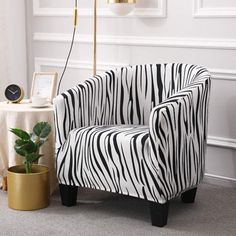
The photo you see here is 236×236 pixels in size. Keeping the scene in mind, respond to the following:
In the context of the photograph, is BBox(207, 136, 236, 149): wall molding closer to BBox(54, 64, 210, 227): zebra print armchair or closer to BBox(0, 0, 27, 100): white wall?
BBox(54, 64, 210, 227): zebra print armchair

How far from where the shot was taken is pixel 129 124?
3547 millimetres

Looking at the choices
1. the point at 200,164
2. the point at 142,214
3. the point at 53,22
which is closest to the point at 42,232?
the point at 142,214

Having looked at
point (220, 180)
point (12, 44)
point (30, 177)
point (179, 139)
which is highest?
point (12, 44)

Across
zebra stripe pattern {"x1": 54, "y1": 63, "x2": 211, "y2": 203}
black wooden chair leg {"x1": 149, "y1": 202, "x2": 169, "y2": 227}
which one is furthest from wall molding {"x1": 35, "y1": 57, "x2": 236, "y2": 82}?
black wooden chair leg {"x1": 149, "y1": 202, "x2": 169, "y2": 227}

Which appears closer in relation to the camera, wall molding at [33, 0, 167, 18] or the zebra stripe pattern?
the zebra stripe pattern

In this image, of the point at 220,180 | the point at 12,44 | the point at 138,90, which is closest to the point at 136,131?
the point at 138,90

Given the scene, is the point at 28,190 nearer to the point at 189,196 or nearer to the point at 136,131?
the point at 136,131

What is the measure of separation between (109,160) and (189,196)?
2.01 feet

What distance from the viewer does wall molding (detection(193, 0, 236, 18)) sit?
3.56 meters

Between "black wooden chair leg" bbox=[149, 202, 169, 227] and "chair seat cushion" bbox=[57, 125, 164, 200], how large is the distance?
53mm

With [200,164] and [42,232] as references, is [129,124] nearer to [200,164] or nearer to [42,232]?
[200,164]

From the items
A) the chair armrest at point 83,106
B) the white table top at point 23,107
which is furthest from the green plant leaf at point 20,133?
the white table top at point 23,107

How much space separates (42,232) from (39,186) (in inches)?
14.6

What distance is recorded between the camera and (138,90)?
354 cm
